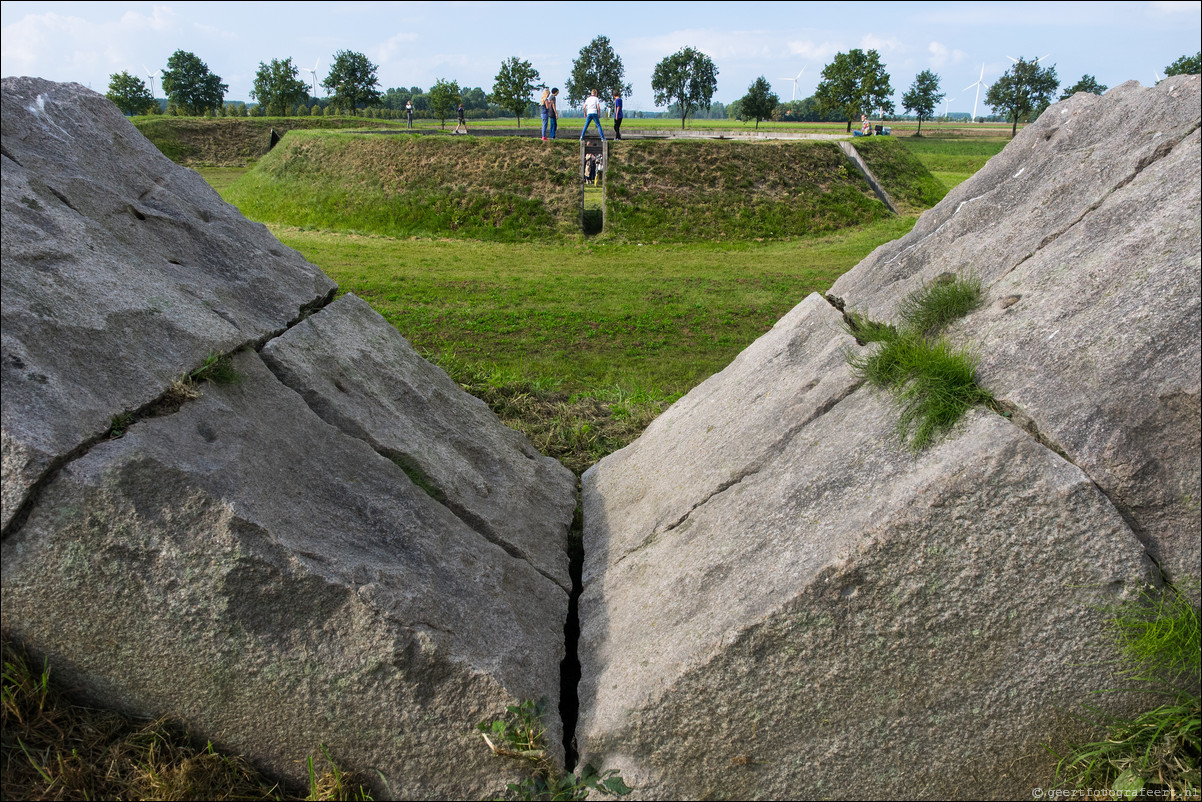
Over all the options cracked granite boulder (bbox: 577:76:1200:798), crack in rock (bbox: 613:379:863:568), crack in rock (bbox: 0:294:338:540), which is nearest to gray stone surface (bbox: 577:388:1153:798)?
cracked granite boulder (bbox: 577:76:1200:798)

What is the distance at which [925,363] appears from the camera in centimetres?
424

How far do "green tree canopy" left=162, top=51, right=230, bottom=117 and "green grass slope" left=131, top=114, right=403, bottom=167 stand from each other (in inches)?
617

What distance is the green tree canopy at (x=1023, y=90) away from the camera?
60.6 metres

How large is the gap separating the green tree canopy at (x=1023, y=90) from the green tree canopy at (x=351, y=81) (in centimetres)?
4888

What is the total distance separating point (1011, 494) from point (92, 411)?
161 inches

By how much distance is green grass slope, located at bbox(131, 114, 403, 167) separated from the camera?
4347 cm

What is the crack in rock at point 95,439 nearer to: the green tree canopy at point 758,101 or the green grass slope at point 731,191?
the green grass slope at point 731,191

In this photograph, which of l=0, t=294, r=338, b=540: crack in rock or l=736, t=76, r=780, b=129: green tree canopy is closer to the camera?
l=0, t=294, r=338, b=540: crack in rock

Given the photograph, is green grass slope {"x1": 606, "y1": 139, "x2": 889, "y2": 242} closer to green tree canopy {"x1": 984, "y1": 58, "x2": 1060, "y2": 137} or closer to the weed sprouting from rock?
the weed sprouting from rock

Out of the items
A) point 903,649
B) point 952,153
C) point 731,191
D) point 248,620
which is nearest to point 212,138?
point 731,191

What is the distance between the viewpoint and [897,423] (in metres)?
4.17

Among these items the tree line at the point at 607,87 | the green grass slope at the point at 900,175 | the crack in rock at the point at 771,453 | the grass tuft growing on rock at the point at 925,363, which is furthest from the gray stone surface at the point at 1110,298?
the tree line at the point at 607,87

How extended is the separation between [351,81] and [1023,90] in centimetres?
5097

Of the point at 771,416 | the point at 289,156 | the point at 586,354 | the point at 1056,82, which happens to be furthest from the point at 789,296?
the point at 1056,82
